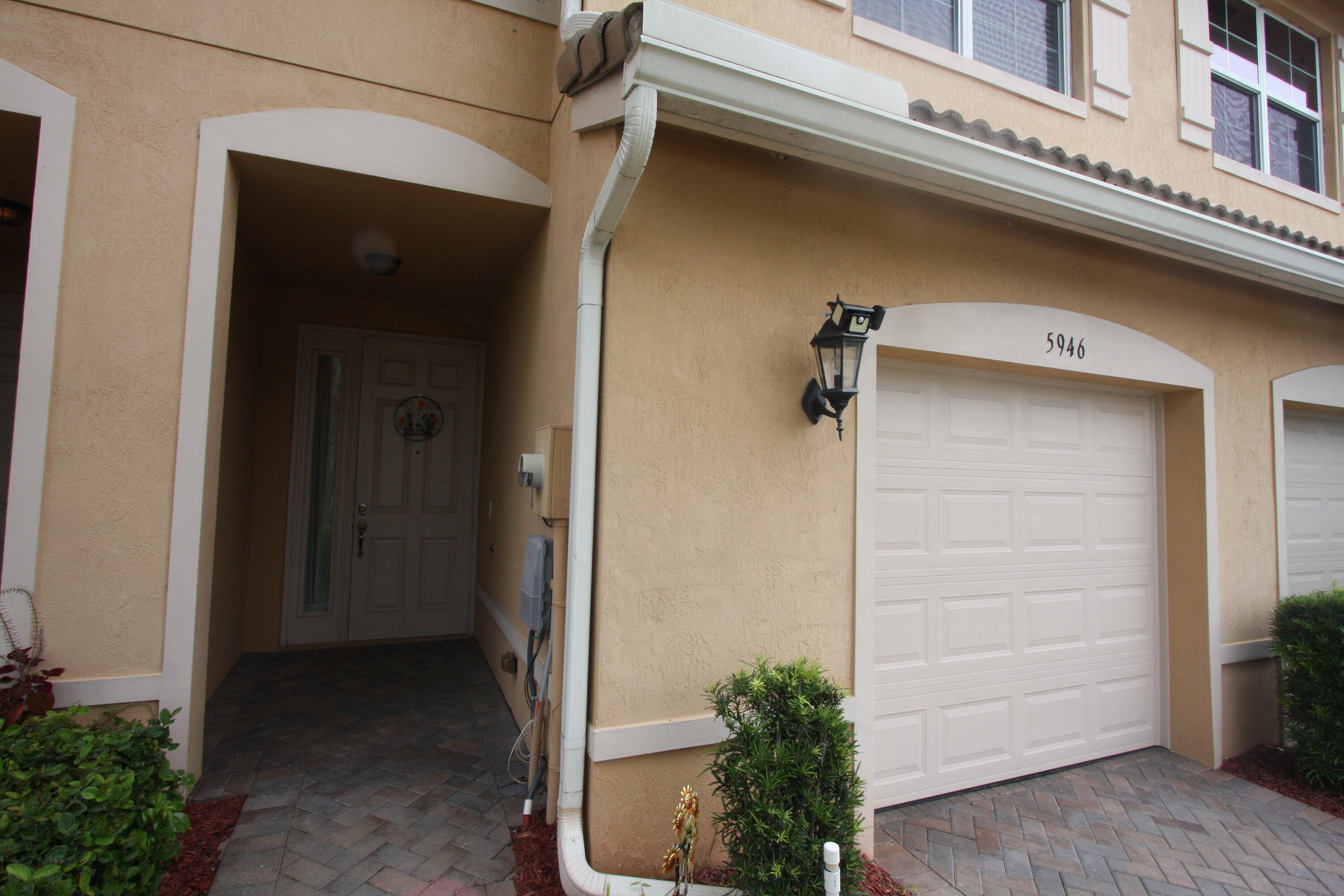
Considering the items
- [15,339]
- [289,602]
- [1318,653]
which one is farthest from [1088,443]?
[15,339]

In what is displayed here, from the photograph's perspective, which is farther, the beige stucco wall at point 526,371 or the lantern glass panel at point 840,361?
the beige stucco wall at point 526,371

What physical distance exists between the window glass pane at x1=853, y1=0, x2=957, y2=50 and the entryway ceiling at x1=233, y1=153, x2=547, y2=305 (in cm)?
221

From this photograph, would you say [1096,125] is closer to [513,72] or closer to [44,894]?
[513,72]

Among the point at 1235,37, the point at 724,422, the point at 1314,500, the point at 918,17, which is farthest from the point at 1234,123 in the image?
the point at 724,422

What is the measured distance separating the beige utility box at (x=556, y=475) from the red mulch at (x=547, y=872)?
143 cm

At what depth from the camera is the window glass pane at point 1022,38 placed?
394 centimetres

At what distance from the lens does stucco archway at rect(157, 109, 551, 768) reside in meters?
2.84

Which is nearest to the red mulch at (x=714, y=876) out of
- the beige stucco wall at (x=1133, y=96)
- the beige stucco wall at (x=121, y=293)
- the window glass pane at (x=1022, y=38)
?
the beige stucco wall at (x=121, y=293)

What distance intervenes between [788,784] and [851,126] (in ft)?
8.36

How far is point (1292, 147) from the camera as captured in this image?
528 centimetres

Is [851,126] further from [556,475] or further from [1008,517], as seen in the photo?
[1008,517]

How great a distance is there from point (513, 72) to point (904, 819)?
15.0ft

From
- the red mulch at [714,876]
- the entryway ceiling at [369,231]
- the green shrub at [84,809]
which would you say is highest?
the entryway ceiling at [369,231]

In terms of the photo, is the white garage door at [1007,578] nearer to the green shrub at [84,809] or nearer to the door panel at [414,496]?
the green shrub at [84,809]
